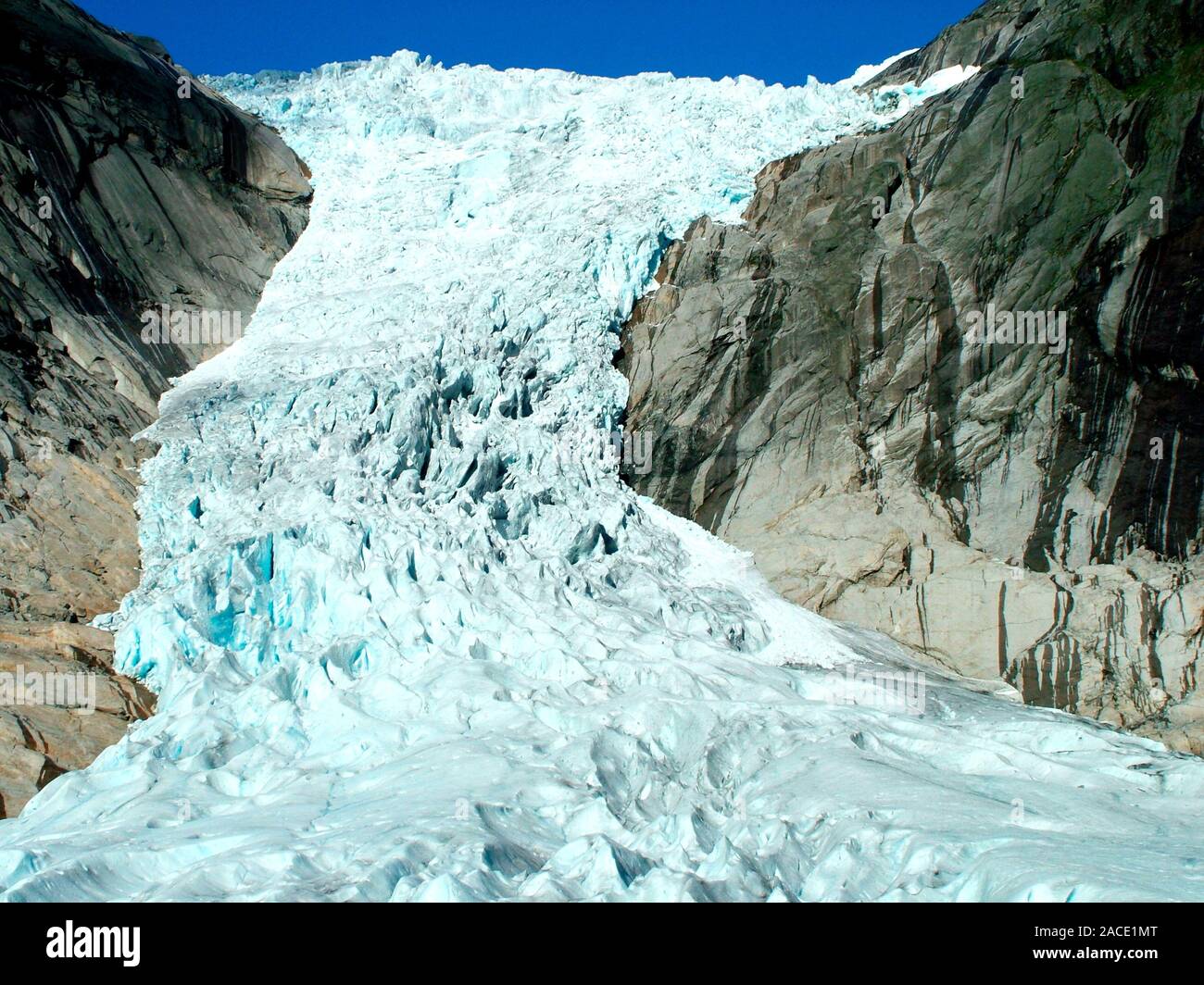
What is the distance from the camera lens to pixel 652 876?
9.89 m

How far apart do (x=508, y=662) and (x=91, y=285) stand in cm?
1189

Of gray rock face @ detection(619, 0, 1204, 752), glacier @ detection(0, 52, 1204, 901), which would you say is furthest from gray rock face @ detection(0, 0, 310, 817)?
gray rock face @ detection(619, 0, 1204, 752)

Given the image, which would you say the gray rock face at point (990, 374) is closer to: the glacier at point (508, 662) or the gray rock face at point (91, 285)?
the glacier at point (508, 662)

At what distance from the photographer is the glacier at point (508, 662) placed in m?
10.2

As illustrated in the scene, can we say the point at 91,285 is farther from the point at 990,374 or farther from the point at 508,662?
the point at 990,374

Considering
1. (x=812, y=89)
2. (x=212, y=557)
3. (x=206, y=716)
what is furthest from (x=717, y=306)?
(x=206, y=716)

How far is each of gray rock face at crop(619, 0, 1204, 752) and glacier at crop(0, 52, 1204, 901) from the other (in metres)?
1.10

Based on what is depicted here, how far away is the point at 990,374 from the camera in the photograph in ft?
59.9

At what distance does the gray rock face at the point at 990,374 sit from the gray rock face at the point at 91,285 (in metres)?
8.95

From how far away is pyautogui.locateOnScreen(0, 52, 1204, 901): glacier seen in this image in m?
10.2

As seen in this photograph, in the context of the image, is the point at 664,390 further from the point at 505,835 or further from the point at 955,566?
the point at 505,835

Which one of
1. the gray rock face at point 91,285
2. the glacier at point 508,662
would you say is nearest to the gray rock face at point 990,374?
the glacier at point 508,662

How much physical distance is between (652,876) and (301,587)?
24.7 feet

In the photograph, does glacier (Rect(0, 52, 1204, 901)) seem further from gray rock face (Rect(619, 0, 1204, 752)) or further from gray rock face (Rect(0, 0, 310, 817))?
gray rock face (Rect(619, 0, 1204, 752))
